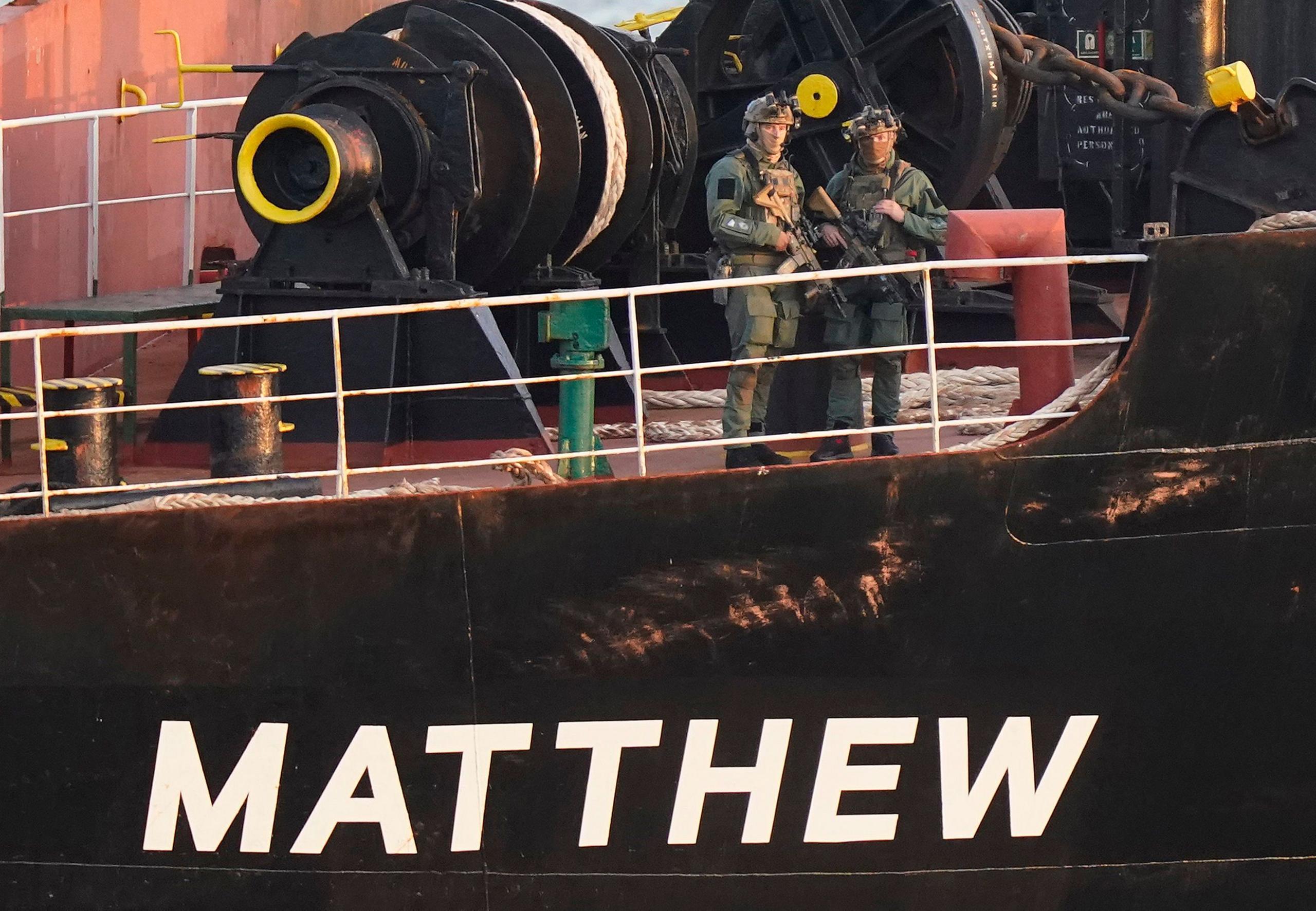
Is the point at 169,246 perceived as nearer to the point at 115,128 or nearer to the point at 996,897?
the point at 115,128

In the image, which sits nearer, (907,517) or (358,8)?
(907,517)

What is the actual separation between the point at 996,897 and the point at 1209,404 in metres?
1.53

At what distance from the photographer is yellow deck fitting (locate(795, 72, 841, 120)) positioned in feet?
31.0

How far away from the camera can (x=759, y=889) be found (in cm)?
488

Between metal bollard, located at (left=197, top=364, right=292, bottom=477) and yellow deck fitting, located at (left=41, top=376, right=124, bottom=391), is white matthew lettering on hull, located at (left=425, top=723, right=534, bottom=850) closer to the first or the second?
metal bollard, located at (left=197, top=364, right=292, bottom=477)

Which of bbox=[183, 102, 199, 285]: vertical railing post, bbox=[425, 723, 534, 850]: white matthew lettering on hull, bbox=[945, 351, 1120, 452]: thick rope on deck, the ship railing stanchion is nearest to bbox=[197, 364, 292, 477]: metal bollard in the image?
bbox=[425, 723, 534, 850]: white matthew lettering on hull

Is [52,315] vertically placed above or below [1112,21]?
below

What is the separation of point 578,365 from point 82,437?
1.68 metres

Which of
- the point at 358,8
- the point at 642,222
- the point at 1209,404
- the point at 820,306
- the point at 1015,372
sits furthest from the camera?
the point at 358,8

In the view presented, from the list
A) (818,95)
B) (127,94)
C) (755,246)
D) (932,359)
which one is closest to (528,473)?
(932,359)

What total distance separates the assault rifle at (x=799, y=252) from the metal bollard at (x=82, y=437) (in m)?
2.52

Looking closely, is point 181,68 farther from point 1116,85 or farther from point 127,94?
point 1116,85

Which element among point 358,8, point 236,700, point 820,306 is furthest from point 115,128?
point 236,700

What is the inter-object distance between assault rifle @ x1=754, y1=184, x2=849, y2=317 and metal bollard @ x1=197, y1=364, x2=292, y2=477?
2039 mm
